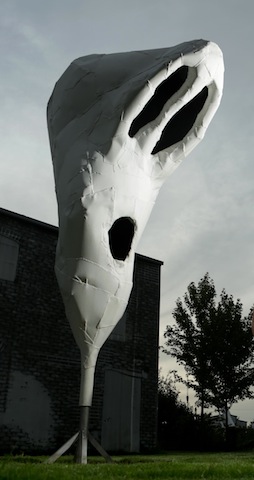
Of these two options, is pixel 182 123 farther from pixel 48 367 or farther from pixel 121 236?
pixel 48 367

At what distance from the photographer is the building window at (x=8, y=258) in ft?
52.7

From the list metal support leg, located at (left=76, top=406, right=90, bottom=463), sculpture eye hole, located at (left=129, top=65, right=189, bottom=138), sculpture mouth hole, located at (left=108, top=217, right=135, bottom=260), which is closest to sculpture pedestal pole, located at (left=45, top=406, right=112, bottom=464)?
metal support leg, located at (left=76, top=406, right=90, bottom=463)

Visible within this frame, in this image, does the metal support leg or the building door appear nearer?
the metal support leg

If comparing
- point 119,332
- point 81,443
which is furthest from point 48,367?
point 81,443

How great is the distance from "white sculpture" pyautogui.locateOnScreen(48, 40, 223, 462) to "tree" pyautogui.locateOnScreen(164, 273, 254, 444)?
1602cm

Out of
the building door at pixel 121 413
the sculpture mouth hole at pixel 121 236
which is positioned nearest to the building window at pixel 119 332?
the building door at pixel 121 413

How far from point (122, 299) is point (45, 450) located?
8.12 m

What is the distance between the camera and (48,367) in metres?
16.1

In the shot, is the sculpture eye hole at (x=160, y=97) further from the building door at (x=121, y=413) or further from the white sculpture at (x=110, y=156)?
the building door at (x=121, y=413)

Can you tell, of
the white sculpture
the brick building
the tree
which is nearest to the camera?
the white sculpture

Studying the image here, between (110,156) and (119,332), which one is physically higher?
(110,156)

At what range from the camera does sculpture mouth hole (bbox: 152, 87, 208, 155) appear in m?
11.4

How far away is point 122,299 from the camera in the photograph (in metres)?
9.30

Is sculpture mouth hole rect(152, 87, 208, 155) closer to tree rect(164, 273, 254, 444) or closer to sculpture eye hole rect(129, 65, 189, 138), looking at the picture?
sculpture eye hole rect(129, 65, 189, 138)
